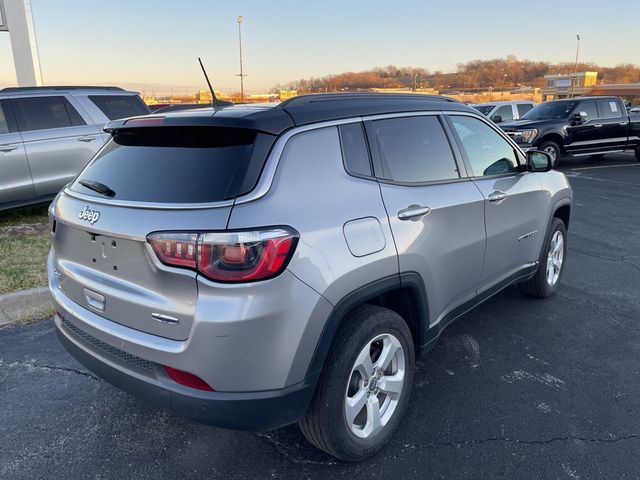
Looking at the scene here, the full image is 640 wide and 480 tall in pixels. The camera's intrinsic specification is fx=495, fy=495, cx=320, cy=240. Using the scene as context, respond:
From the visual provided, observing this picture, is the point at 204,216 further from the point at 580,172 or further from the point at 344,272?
the point at 580,172

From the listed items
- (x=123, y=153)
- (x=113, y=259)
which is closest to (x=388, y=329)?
(x=113, y=259)

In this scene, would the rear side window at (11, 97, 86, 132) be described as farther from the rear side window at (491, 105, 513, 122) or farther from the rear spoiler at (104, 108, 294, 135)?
the rear side window at (491, 105, 513, 122)

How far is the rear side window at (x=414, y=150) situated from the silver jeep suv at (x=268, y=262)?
13mm

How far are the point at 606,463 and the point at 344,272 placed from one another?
1677 mm

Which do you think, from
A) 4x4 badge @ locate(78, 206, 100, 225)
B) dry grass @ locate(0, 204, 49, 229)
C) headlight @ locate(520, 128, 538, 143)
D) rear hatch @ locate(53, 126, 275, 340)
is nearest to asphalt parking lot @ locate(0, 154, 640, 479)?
rear hatch @ locate(53, 126, 275, 340)

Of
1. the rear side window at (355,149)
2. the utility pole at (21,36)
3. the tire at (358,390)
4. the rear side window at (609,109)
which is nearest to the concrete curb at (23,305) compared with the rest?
the tire at (358,390)

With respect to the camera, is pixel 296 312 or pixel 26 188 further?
pixel 26 188

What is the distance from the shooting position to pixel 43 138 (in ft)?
22.2

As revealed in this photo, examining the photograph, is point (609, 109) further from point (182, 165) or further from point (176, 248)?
point (176, 248)

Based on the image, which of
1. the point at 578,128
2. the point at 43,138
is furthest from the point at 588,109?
the point at 43,138

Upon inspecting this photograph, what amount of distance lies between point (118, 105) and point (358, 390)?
6855 mm

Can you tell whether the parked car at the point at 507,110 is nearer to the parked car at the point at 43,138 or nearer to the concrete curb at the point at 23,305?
the parked car at the point at 43,138

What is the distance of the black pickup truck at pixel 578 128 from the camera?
13180mm

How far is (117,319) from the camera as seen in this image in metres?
2.24
